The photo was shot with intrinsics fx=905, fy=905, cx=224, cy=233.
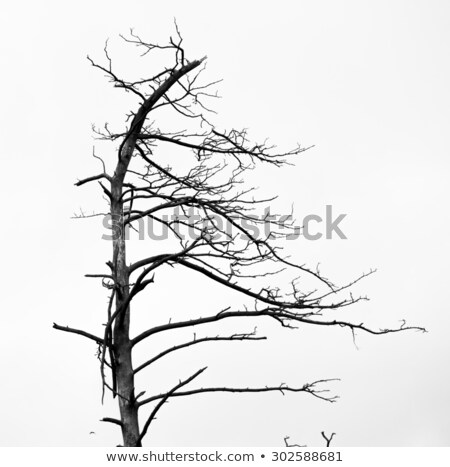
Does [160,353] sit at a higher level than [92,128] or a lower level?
lower

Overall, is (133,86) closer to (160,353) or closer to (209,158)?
(209,158)

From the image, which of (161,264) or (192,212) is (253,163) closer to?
(192,212)

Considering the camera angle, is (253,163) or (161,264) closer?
(161,264)

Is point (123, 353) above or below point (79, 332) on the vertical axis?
below

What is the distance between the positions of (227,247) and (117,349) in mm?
1714

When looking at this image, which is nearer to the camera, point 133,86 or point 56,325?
point 56,325

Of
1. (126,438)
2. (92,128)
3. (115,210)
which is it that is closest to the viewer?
(126,438)

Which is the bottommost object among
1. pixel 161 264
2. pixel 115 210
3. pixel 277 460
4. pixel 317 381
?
pixel 277 460

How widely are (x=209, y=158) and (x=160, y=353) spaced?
2.67m

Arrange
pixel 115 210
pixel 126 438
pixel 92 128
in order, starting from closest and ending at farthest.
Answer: pixel 126 438
pixel 115 210
pixel 92 128

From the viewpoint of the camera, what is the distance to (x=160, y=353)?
1028 cm

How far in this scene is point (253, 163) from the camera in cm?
1157

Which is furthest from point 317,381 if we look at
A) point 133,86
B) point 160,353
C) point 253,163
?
point 133,86

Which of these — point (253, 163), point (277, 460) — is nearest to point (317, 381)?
point (277, 460)
